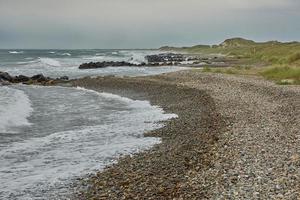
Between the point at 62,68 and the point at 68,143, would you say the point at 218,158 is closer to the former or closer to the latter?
the point at 68,143

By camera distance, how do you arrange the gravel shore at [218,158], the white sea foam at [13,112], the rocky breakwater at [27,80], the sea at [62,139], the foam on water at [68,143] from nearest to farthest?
1. the gravel shore at [218,158]
2. the foam on water at [68,143]
3. the sea at [62,139]
4. the white sea foam at [13,112]
5. the rocky breakwater at [27,80]

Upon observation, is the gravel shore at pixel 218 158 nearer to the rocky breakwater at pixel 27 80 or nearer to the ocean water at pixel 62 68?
the rocky breakwater at pixel 27 80

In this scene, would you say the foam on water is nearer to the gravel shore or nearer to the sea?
the sea

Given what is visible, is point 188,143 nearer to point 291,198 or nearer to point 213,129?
point 213,129

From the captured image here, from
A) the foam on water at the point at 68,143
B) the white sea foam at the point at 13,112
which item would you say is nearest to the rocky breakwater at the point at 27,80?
the white sea foam at the point at 13,112

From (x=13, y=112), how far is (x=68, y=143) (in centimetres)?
936

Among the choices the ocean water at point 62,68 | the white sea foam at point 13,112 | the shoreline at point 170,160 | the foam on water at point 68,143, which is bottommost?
the ocean water at point 62,68

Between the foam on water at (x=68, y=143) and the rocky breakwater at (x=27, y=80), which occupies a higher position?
the foam on water at (x=68, y=143)

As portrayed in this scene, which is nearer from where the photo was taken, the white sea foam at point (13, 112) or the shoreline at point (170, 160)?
the shoreline at point (170, 160)

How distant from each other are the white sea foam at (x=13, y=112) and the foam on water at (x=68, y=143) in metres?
0.57

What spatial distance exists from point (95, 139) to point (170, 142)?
303cm

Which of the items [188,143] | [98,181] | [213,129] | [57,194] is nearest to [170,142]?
[188,143]

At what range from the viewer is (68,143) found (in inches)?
649

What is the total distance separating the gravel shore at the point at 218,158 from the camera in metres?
9.82
